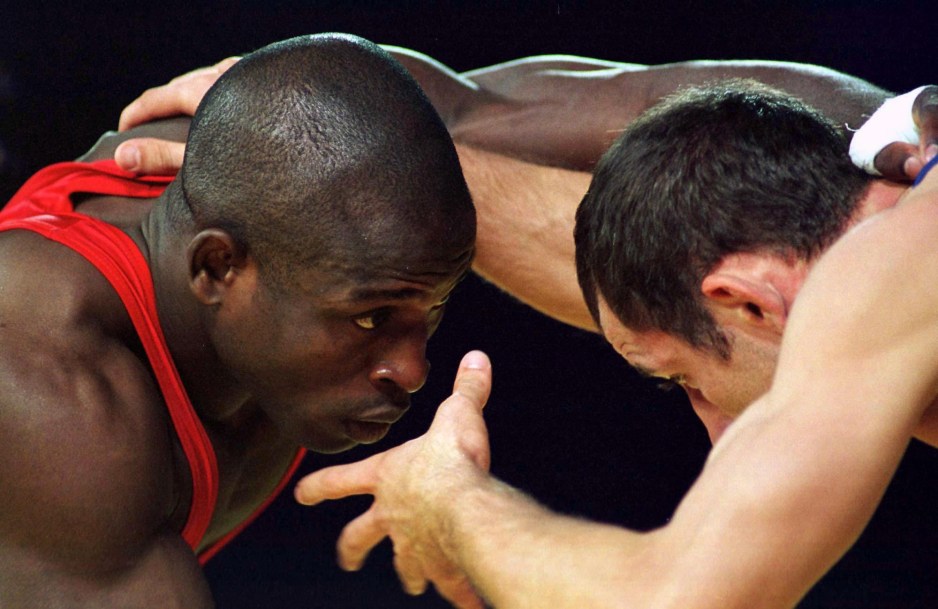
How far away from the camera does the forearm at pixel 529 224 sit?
2682mm

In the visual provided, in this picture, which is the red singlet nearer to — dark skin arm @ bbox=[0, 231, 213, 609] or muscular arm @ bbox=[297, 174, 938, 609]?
dark skin arm @ bbox=[0, 231, 213, 609]

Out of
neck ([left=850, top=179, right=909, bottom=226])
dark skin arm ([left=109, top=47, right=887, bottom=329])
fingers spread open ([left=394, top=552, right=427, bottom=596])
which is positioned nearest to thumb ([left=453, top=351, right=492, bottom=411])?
fingers spread open ([left=394, top=552, right=427, bottom=596])

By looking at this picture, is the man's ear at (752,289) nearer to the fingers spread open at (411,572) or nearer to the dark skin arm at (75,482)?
the fingers spread open at (411,572)

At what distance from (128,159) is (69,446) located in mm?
582

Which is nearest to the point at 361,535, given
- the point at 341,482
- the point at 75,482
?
the point at 341,482

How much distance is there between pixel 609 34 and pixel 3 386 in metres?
1.86

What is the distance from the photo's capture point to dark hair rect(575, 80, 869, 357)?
1.73 metres

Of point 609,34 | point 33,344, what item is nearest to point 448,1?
point 609,34

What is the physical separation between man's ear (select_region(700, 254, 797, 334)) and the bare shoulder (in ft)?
2.46

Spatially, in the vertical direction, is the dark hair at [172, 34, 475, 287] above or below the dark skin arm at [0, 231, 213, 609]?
above

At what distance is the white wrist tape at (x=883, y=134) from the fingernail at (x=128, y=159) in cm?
106

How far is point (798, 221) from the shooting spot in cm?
172

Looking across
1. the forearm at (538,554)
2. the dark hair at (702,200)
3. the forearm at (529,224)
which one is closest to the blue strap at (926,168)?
the dark hair at (702,200)

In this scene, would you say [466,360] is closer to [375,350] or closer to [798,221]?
[375,350]
